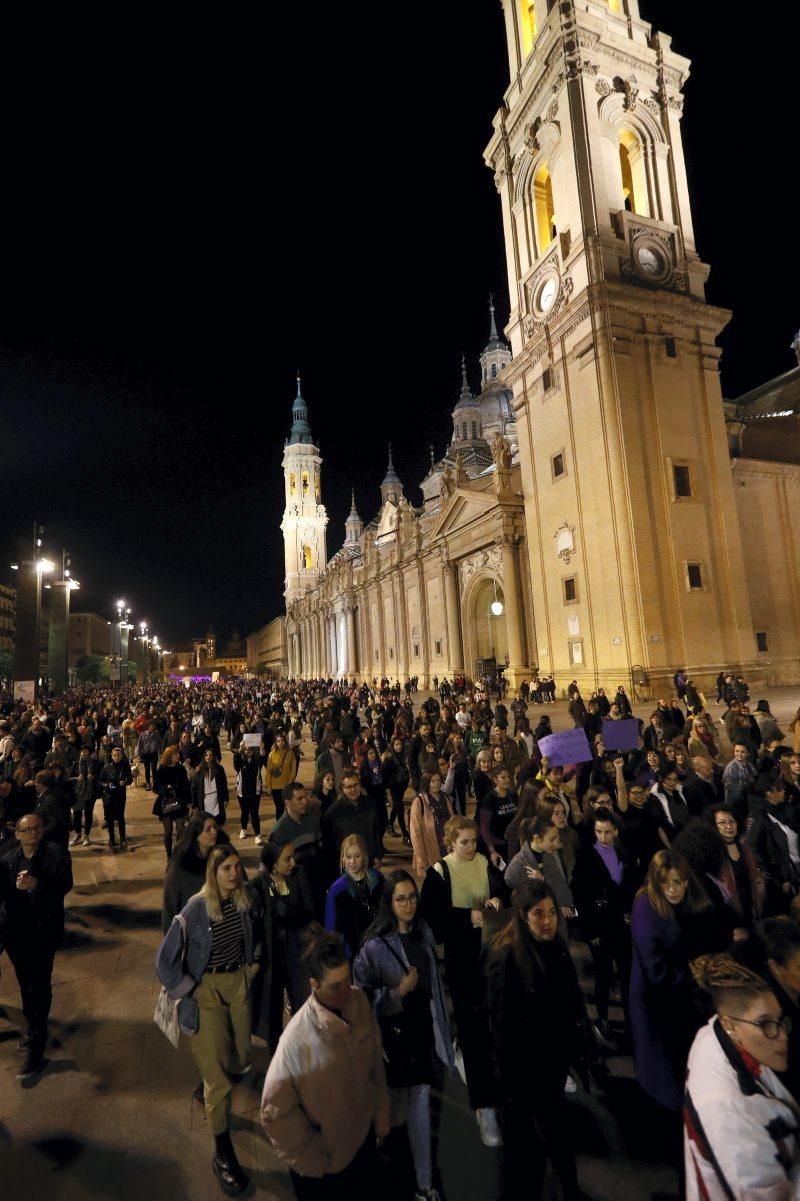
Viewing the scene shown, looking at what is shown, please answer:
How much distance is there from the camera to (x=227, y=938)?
370cm

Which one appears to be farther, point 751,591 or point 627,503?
point 751,591

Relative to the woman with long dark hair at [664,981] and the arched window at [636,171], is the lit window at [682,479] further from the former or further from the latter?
the woman with long dark hair at [664,981]

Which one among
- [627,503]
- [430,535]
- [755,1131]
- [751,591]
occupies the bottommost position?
[755,1131]

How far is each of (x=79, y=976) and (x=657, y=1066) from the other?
5.08 m

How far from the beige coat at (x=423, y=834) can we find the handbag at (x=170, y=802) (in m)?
3.93

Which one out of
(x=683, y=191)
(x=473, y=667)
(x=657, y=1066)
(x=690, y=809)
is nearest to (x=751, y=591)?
(x=473, y=667)

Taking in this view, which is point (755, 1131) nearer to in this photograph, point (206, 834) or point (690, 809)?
point (206, 834)

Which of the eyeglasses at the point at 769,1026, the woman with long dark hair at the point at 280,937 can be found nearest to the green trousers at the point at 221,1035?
the woman with long dark hair at the point at 280,937

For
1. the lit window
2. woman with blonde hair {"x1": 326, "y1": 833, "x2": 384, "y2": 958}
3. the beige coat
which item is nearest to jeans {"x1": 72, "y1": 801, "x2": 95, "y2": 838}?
the beige coat

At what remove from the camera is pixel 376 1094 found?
2.74 m

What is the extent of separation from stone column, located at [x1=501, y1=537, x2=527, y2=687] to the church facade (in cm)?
7

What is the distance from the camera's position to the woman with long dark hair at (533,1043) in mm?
2900

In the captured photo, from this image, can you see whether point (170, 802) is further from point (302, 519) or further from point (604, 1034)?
point (302, 519)

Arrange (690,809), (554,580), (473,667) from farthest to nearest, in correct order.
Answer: (473,667) < (554,580) < (690,809)
